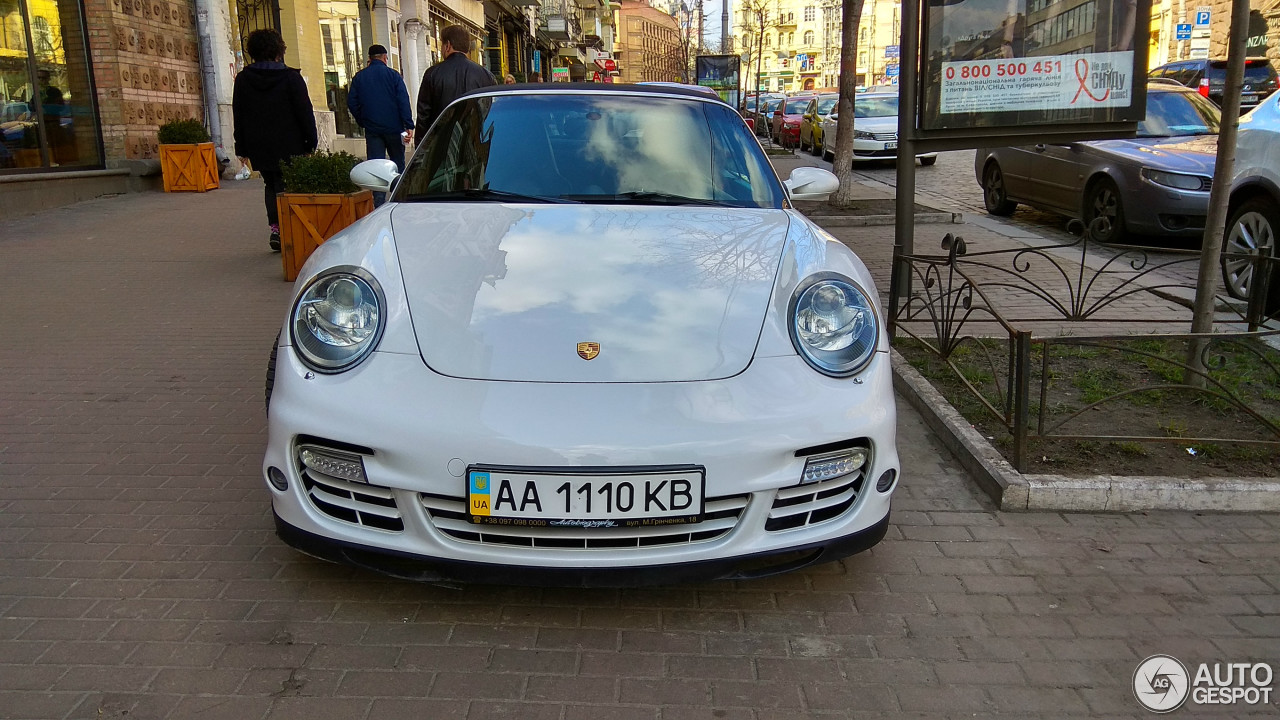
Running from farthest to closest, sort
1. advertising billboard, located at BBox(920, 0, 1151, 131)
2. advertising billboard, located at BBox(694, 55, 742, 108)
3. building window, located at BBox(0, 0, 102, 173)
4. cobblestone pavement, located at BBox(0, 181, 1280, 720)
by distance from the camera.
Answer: advertising billboard, located at BBox(694, 55, 742, 108) < building window, located at BBox(0, 0, 102, 173) < advertising billboard, located at BBox(920, 0, 1151, 131) < cobblestone pavement, located at BBox(0, 181, 1280, 720)

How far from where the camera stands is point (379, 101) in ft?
28.8

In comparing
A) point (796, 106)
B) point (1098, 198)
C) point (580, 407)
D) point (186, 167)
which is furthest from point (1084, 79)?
point (796, 106)

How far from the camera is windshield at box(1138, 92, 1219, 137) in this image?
9.88 m

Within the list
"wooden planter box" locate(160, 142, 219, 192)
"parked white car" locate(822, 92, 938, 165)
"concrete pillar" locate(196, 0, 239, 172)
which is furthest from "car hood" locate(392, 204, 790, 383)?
"parked white car" locate(822, 92, 938, 165)

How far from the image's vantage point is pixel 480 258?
122 inches

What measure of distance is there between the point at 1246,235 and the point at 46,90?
13549mm

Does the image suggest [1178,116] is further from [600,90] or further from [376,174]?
[376,174]

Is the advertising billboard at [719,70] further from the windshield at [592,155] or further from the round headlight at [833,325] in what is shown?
the round headlight at [833,325]

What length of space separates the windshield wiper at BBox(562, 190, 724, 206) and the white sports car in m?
0.42

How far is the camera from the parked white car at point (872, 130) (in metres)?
19.1

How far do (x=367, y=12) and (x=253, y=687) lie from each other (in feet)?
73.5

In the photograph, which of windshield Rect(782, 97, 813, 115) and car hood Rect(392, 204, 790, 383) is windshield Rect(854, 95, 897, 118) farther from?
car hood Rect(392, 204, 790, 383)

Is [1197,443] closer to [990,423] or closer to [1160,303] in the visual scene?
[990,423]

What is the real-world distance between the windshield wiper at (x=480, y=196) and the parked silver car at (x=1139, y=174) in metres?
5.28
